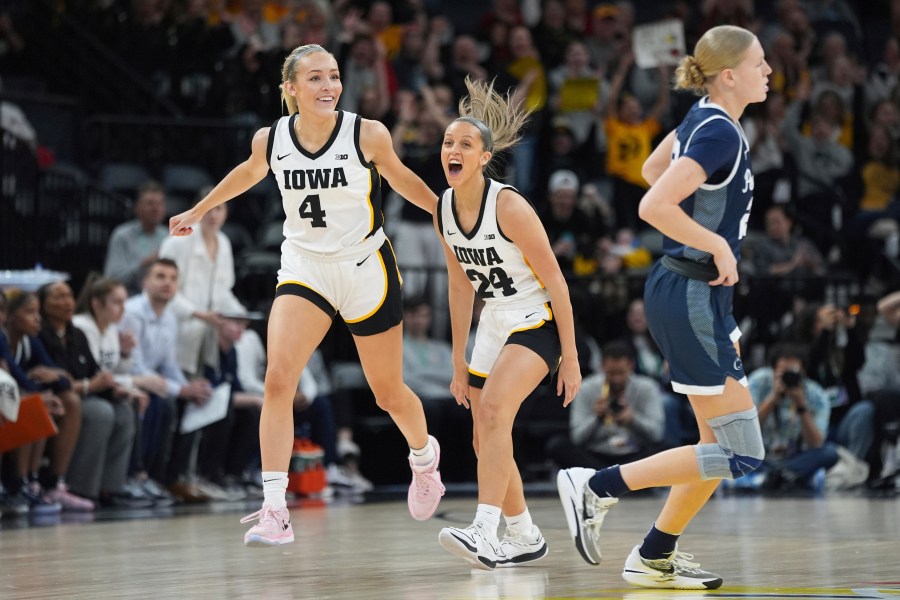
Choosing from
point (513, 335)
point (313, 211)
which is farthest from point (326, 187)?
point (513, 335)

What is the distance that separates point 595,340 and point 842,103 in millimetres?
4097

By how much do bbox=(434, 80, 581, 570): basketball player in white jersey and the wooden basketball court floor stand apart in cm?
26

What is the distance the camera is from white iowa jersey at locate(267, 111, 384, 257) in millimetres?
5902

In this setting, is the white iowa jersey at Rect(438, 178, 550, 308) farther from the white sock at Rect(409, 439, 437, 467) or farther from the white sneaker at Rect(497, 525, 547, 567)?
the white sock at Rect(409, 439, 437, 467)

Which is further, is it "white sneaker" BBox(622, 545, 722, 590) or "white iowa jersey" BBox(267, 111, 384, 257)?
"white iowa jersey" BBox(267, 111, 384, 257)

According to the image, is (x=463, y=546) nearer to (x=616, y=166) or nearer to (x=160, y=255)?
(x=160, y=255)

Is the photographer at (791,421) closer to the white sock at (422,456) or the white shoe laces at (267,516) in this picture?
the white sock at (422,456)

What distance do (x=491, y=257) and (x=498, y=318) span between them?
0.27 metres

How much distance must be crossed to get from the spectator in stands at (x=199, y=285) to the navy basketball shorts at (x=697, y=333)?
5932mm

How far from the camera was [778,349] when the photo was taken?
1070cm

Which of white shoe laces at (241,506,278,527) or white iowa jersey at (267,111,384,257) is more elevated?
white iowa jersey at (267,111,384,257)

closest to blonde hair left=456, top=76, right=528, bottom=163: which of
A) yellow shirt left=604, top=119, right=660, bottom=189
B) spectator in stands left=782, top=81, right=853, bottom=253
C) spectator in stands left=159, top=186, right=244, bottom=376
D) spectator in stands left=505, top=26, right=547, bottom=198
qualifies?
spectator in stands left=159, top=186, right=244, bottom=376

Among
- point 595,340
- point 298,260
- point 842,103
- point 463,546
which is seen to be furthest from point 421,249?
point 463,546

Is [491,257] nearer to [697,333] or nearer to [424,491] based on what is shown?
[697,333]
